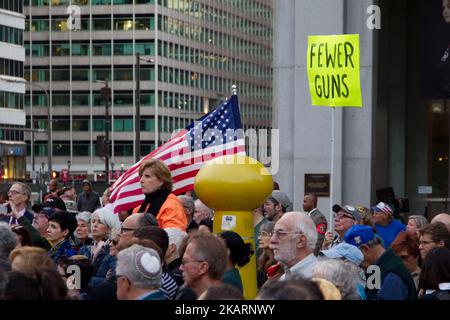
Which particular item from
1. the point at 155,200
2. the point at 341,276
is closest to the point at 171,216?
the point at 155,200

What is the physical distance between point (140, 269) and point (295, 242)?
1.61 m

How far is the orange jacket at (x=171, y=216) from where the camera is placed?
10.5 m

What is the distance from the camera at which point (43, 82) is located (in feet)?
413

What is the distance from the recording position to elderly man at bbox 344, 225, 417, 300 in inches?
331

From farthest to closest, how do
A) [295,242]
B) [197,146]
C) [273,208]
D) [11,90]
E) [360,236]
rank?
[11,90] < [273,208] < [197,146] < [360,236] < [295,242]

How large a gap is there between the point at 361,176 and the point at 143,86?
101674mm

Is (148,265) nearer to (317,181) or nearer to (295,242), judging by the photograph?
(295,242)

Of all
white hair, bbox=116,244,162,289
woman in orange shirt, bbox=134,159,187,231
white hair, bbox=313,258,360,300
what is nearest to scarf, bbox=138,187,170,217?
woman in orange shirt, bbox=134,159,187,231

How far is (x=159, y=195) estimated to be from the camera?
10781 mm

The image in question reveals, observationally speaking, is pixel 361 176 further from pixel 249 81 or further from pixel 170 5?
pixel 249 81

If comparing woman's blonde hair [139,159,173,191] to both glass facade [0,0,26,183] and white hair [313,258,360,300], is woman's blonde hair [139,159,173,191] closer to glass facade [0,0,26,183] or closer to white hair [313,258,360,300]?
white hair [313,258,360,300]

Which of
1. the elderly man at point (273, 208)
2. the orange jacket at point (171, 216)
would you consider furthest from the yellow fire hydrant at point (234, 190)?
the elderly man at point (273, 208)

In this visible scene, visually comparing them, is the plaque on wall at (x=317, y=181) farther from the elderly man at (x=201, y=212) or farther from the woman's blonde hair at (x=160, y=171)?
the woman's blonde hair at (x=160, y=171)

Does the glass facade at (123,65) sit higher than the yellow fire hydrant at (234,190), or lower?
higher
